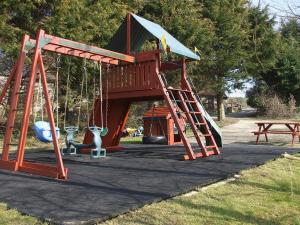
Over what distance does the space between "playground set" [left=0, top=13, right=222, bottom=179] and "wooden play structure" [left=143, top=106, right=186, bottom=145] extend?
2654mm

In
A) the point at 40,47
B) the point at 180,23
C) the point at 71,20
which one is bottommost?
the point at 40,47

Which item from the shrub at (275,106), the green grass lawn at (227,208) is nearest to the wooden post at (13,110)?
the green grass lawn at (227,208)

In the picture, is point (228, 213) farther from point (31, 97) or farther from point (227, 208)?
point (31, 97)

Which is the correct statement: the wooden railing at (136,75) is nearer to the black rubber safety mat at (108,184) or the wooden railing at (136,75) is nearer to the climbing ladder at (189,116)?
the climbing ladder at (189,116)

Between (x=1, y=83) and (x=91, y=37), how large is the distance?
13.5ft

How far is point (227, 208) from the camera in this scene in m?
4.95

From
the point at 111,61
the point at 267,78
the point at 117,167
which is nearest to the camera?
the point at 117,167

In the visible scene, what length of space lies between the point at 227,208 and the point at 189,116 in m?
4.80

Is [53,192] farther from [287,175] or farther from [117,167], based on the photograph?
[287,175]

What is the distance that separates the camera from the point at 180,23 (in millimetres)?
23828

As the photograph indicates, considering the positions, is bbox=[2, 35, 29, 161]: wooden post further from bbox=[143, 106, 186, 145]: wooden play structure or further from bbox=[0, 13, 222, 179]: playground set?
bbox=[143, 106, 186, 145]: wooden play structure

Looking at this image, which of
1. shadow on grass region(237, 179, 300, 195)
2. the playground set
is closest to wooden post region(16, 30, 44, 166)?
the playground set

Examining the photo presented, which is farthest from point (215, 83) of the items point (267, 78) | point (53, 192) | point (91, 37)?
point (53, 192)

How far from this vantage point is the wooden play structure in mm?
14195
